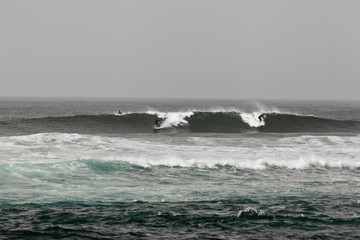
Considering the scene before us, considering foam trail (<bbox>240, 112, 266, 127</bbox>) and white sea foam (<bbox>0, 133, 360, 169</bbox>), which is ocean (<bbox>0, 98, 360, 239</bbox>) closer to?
white sea foam (<bbox>0, 133, 360, 169</bbox>)

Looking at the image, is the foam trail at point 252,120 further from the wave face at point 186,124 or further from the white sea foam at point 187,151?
the white sea foam at point 187,151

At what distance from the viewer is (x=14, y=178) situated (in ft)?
49.3

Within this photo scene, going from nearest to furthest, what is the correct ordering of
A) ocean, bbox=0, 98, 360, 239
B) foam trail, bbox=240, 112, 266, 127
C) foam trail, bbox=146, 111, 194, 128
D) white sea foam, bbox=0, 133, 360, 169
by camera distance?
1. ocean, bbox=0, 98, 360, 239
2. white sea foam, bbox=0, 133, 360, 169
3. foam trail, bbox=146, 111, 194, 128
4. foam trail, bbox=240, 112, 266, 127

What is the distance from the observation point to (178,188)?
14.5 m

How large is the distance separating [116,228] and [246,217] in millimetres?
3208

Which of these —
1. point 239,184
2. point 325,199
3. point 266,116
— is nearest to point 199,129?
point 266,116

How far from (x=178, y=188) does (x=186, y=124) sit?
90.4 ft

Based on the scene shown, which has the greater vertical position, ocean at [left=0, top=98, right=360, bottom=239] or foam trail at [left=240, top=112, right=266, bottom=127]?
foam trail at [left=240, top=112, right=266, bottom=127]

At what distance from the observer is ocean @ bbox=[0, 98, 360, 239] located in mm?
9808

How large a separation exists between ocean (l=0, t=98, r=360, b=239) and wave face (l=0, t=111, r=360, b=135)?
11.7 m

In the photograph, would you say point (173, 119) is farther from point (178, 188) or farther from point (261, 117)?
point (178, 188)

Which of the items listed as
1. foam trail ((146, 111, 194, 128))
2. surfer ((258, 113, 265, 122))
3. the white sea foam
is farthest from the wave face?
the white sea foam

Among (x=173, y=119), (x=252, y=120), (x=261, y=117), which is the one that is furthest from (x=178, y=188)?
(x=261, y=117)

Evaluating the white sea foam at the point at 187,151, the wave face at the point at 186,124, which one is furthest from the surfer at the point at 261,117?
the white sea foam at the point at 187,151
